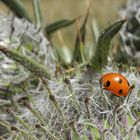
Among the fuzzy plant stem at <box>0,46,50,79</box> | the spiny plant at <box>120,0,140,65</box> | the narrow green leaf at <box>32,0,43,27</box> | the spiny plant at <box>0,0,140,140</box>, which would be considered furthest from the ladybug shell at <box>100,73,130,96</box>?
the narrow green leaf at <box>32,0,43,27</box>

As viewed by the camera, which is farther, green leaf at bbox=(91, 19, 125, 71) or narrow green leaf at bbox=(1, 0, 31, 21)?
narrow green leaf at bbox=(1, 0, 31, 21)

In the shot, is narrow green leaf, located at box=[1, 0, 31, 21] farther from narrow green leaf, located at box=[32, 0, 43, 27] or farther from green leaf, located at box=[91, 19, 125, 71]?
green leaf, located at box=[91, 19, 125, 71]

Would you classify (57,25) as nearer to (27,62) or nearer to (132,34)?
(132,34)

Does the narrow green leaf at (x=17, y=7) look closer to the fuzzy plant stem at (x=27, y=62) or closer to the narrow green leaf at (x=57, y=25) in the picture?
the narrow green leaf at (x=57, y=25)

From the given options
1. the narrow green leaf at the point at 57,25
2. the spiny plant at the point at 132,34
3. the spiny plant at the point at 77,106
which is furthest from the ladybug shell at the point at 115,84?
the narrow green leaf at the point at 57,25

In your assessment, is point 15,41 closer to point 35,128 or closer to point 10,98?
point 10,98

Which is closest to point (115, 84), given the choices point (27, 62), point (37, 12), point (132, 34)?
point (27, 62)

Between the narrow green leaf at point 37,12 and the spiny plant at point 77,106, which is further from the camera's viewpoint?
the narrow green leaf at point 37,12
